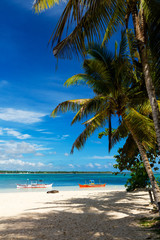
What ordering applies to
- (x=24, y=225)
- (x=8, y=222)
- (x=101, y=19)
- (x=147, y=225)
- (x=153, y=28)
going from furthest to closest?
(x=8, y=222) → (x=24, y=225) → (x=147, y=225) → (x=153, y=28) → (x=101, y=19)

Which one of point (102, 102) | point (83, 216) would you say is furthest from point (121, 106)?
point (83, 216)

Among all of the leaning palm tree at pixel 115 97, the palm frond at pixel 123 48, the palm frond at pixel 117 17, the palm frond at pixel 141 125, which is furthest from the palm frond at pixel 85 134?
the palm frond at pixel 117 17

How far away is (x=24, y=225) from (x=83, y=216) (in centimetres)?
245

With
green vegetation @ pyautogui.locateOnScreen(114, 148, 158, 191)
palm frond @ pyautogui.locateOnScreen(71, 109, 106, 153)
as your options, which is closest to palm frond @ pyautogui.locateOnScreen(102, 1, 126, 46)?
palm frond @ pyautogui.locateOnScreen(71, 109, 106, 153)

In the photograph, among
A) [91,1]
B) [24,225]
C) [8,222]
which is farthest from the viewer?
[8,222]

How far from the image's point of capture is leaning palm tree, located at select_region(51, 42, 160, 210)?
25.5ft

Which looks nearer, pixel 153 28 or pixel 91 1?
pixel 91 1

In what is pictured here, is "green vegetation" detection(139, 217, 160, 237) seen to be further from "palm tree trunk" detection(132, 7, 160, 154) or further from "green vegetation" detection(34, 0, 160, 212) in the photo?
"palm tree trunk" detection(132, 7, 160, 154)

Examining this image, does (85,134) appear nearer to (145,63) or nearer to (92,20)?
(145,63)

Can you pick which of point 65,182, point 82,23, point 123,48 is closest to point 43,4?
point 82,23

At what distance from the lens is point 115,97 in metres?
8.90

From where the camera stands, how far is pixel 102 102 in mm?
9797

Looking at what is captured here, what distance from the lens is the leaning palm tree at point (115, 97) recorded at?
7760mm

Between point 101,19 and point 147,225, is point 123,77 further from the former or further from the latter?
point 147,225
